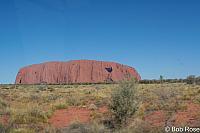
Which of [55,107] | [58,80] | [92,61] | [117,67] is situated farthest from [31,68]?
[55,107]

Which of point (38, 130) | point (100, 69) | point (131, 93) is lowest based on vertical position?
point (38, 130)

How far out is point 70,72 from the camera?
18238cm

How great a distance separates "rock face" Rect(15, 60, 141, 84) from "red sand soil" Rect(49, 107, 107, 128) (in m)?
154

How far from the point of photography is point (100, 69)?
186875 mm

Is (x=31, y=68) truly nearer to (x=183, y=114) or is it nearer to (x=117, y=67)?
(x=117, y=67)

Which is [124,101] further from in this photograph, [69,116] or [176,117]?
[69,116]

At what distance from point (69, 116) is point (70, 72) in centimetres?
16353

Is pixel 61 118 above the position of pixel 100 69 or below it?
below

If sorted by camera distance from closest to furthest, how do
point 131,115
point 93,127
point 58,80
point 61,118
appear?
point 93,127 → point 131,115 → point 61,118 → point 58,80

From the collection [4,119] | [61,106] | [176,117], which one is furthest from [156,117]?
[61,106]

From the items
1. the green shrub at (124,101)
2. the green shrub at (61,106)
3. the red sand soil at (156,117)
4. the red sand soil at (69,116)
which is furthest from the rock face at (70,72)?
the green shrub at (124,101)

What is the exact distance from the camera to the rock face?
17825 centimetres

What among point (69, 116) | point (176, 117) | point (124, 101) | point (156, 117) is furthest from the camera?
point (69, 116)

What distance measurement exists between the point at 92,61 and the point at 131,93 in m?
177
